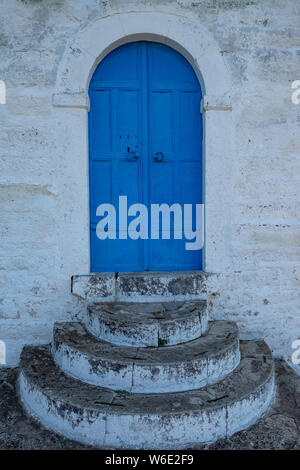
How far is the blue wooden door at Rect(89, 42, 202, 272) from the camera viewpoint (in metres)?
3.59

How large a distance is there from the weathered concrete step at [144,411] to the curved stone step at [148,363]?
64 mm

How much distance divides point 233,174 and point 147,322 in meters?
1.56

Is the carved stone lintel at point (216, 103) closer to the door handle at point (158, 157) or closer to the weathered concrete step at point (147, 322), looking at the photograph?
the door handle at point (158, 157)

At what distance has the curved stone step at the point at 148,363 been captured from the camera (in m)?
2.73

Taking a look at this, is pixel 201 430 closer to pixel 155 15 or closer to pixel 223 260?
pixel 223 260

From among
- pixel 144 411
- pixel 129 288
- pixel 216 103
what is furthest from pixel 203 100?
pixel 144 411

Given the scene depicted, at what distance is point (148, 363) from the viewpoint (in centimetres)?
273

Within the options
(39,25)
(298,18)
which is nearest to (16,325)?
(39,25)

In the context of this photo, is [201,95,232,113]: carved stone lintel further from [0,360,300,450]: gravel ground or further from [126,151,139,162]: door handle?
[0,360,300,450]: gravel ground

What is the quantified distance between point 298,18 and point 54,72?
2.24 metres

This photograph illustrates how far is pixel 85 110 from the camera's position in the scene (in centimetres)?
344

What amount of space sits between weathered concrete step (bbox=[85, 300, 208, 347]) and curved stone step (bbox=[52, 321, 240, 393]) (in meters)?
0.06

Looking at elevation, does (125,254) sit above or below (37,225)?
below

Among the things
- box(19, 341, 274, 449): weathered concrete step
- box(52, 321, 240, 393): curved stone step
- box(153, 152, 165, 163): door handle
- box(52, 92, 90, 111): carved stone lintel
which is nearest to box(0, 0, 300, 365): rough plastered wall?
box(52, 92, 90, 111): carved stone lintel
